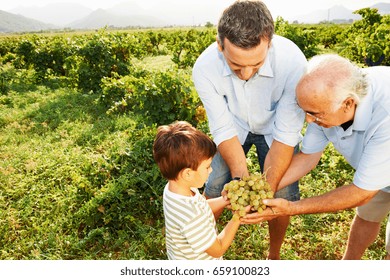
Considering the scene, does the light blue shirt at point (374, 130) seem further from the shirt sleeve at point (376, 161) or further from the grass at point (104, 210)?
the grass at point (104, 210)

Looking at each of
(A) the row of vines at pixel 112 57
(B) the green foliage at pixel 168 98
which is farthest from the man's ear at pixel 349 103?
(A) the row of vines at pixel 112 57

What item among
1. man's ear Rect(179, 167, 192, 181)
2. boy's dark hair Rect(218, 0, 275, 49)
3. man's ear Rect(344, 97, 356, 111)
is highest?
boy's dark hair Rect(218, 0, 275, 49)

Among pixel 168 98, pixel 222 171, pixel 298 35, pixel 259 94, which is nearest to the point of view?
pixel 259 94

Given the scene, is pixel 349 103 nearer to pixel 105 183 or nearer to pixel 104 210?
pixel 104 210

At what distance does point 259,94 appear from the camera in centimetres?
242

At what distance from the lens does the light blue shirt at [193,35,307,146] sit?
2287 mm

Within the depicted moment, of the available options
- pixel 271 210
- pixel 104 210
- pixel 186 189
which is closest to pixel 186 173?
pixel 186 189

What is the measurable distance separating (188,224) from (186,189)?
0.78 feet

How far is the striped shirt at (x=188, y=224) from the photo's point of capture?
1859 mm

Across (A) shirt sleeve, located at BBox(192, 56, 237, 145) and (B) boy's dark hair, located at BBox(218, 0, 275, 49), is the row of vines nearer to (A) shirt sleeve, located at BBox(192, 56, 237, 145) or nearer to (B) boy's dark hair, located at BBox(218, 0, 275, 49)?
(A) shirt sleeve, located at BBox(192, 56, 237, 145)

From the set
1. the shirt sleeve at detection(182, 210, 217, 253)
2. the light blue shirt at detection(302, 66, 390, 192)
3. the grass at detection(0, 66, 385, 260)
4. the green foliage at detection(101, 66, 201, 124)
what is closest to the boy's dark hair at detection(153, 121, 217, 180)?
the shirt sleeve at detection(182, 210, 217, 253)

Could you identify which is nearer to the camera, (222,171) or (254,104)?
(254,104)

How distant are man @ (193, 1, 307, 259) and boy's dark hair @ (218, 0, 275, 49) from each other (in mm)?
20
